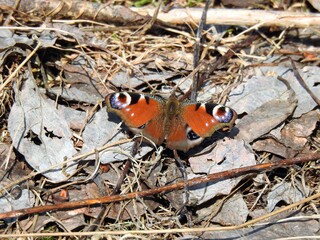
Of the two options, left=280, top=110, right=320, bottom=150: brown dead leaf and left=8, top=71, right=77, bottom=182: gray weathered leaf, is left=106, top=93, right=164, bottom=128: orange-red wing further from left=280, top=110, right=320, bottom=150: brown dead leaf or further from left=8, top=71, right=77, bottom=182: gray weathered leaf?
left=280, top=110, right=320, bottom=150: brown dead leaf

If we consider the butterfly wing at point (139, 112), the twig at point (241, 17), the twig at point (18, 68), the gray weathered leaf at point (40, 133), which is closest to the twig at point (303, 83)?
the twig at point (241, 17)

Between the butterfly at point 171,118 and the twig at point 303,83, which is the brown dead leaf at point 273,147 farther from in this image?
the twig at point 303,83

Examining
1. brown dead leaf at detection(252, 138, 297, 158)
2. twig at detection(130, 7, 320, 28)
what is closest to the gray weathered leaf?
twig at detection(130, 7, 320, 28)

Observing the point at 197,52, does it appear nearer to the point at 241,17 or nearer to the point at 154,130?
the point at 241,17

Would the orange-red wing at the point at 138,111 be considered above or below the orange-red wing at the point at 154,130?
above

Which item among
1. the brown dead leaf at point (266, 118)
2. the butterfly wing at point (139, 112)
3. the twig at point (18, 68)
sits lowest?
the brown dead leaf at point (266, 118)

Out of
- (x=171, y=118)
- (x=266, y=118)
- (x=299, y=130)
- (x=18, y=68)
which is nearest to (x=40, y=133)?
(x=18, y=68)

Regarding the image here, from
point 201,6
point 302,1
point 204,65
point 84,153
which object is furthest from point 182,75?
point 302,1
